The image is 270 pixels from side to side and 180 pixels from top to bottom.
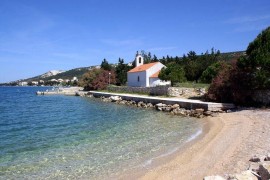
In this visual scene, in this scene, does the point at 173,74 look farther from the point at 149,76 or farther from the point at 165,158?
the point at 165,158

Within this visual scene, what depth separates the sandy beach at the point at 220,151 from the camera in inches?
412

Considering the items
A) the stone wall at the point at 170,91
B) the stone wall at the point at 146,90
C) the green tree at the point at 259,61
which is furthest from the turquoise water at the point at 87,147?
the stone wall at the point at 146,90

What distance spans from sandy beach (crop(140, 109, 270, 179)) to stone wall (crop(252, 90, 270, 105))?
6017mm

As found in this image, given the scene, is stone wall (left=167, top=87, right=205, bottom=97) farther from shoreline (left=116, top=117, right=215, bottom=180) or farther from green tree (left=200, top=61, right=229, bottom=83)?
shoreline (left=116, top=117, right=215, bottom=180)

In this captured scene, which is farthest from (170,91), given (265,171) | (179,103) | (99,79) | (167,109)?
(265,171)

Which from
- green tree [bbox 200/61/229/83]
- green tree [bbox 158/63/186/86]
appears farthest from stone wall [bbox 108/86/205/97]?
green tree [bbox 200/61/229/83]

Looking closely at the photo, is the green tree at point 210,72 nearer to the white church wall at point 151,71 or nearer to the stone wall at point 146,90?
the stone wall at point 146,90

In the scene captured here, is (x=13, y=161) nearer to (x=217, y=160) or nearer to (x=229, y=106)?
(x=217, y=160)

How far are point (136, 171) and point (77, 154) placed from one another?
147 inches

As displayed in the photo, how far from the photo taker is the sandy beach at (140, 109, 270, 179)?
1047cm

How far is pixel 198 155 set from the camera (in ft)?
42.0

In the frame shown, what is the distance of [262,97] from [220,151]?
1526 cm

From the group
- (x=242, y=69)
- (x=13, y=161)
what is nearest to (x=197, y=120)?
(x=242, y=69)

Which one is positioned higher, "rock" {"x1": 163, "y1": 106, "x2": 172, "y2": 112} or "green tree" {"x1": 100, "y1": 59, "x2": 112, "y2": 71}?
"green tree" {"x1": 100, "y1": 59, "x2": 112, "y2": 71}
